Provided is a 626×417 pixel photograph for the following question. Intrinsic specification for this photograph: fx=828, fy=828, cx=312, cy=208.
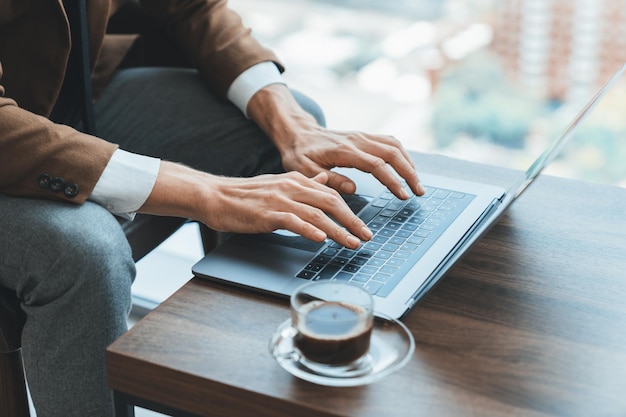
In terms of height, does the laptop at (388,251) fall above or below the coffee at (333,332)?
below

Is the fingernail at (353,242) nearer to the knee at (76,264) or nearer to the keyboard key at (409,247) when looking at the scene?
the keyboard key at (409,247)

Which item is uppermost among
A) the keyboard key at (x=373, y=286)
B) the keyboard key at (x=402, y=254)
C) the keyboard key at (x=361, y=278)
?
the keyboard key at (x=373, y=286)

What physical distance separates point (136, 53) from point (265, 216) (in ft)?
2.53

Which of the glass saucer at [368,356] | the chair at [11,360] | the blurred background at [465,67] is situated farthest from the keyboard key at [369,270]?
the blurred background at [465,67]

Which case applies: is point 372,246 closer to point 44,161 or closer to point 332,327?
point 332,327

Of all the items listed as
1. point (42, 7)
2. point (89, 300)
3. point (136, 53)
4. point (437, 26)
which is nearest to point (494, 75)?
point (437, 26)

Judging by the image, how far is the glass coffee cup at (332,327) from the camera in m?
0.84

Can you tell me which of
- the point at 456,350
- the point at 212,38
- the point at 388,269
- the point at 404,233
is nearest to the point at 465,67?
the point at 212,38

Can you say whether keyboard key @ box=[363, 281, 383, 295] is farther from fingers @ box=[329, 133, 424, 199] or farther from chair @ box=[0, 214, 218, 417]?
chair @ box=[0, 214, 218, 417]

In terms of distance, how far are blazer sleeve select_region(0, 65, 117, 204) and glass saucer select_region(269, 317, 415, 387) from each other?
0.39 meters

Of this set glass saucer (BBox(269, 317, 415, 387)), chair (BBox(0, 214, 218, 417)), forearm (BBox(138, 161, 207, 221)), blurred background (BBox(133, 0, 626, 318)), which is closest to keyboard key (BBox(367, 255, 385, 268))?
glass saucer (BBox(269, 317, 415, 387))

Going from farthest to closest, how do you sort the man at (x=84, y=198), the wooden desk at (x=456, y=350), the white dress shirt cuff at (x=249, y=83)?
the white dress shirt cuff at (x=249, y=83)
the man at (x=84, y=198)
the wooden desk at (x=456, y=350)

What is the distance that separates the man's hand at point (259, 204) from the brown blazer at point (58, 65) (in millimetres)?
105

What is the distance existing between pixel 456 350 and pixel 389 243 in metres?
0.23
